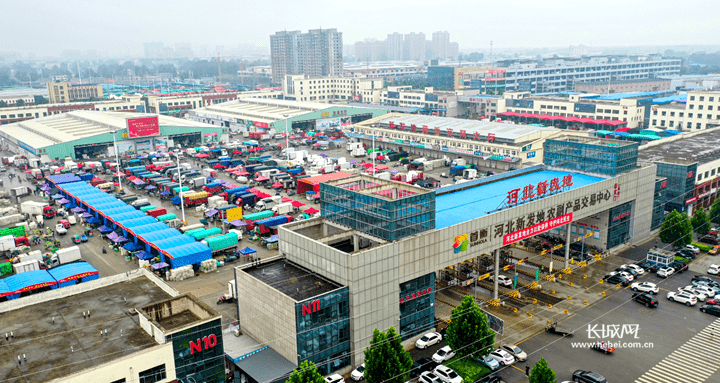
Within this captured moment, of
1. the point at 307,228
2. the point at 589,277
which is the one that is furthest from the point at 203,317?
the point at 589,277

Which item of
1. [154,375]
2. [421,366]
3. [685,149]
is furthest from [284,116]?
[154,375]

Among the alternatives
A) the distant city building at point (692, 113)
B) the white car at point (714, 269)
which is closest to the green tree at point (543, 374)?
the white car at point (714, 269)

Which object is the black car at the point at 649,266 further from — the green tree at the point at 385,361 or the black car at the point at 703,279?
the green tree at the point at 385,361

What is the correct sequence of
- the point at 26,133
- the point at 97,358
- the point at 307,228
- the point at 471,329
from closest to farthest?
1. the point at 97,358
2. the point at 471,329
3. the point at 307,228
4. the point at 26,133

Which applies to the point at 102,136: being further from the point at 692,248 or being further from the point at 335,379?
the point at 692,248

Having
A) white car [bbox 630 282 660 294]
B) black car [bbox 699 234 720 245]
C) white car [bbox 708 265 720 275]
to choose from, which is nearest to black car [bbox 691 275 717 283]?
white car [bbox 708 265 720 275]

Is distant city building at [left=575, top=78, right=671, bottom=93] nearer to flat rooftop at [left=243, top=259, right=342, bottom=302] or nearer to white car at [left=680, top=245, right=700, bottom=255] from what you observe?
white car at [left=680, top=245, right=700, bottom=255]

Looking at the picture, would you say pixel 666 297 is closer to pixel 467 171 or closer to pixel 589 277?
pixel 589 277

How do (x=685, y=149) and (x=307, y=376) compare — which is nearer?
(x=307, y=376)
